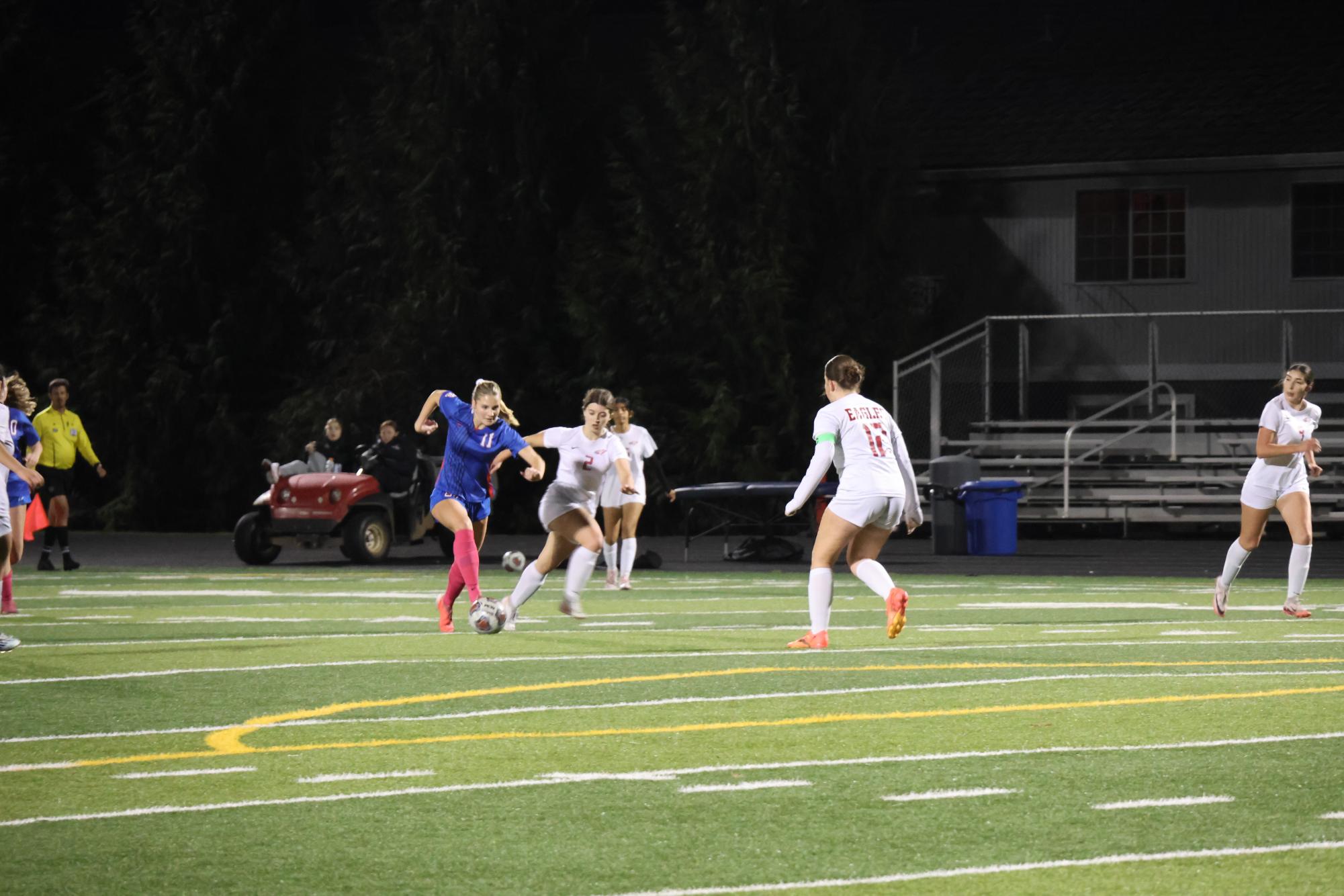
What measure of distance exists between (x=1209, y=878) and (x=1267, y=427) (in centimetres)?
1088

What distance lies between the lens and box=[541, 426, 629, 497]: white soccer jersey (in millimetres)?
17375

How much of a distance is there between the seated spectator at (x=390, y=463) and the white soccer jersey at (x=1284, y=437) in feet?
42.9

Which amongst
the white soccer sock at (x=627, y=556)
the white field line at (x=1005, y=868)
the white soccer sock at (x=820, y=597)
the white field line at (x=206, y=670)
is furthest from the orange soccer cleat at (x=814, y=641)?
the white soccer sock at (x=627, y=556)

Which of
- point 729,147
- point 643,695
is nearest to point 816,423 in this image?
point 643,695

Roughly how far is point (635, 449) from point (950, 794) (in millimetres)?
15028

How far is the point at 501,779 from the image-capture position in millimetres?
8609

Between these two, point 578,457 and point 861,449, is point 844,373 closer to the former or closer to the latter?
point 861,449

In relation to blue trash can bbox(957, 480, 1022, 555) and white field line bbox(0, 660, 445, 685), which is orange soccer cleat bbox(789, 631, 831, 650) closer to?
white field line bbox(0, 660, 445, 685)

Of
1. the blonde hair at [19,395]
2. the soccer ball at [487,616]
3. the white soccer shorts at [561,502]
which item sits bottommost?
the soccer ball at [487,616]

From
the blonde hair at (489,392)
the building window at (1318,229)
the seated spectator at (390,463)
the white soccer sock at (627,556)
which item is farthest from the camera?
the building window at (1318,229)

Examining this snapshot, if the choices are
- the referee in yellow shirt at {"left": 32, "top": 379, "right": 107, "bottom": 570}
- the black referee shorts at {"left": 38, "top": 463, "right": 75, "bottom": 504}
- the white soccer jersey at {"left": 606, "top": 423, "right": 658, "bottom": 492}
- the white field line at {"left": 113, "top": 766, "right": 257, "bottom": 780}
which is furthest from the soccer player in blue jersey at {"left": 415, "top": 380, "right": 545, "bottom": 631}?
the black referee shorts at {"left": 38, "top": 463, "right": 75, "bottom": 504}

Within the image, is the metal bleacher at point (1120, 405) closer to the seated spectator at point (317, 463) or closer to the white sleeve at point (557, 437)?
the seated spectator at point (317, 463)

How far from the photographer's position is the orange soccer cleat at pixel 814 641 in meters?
14.5

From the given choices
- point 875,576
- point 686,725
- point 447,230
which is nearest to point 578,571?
point 875,576
